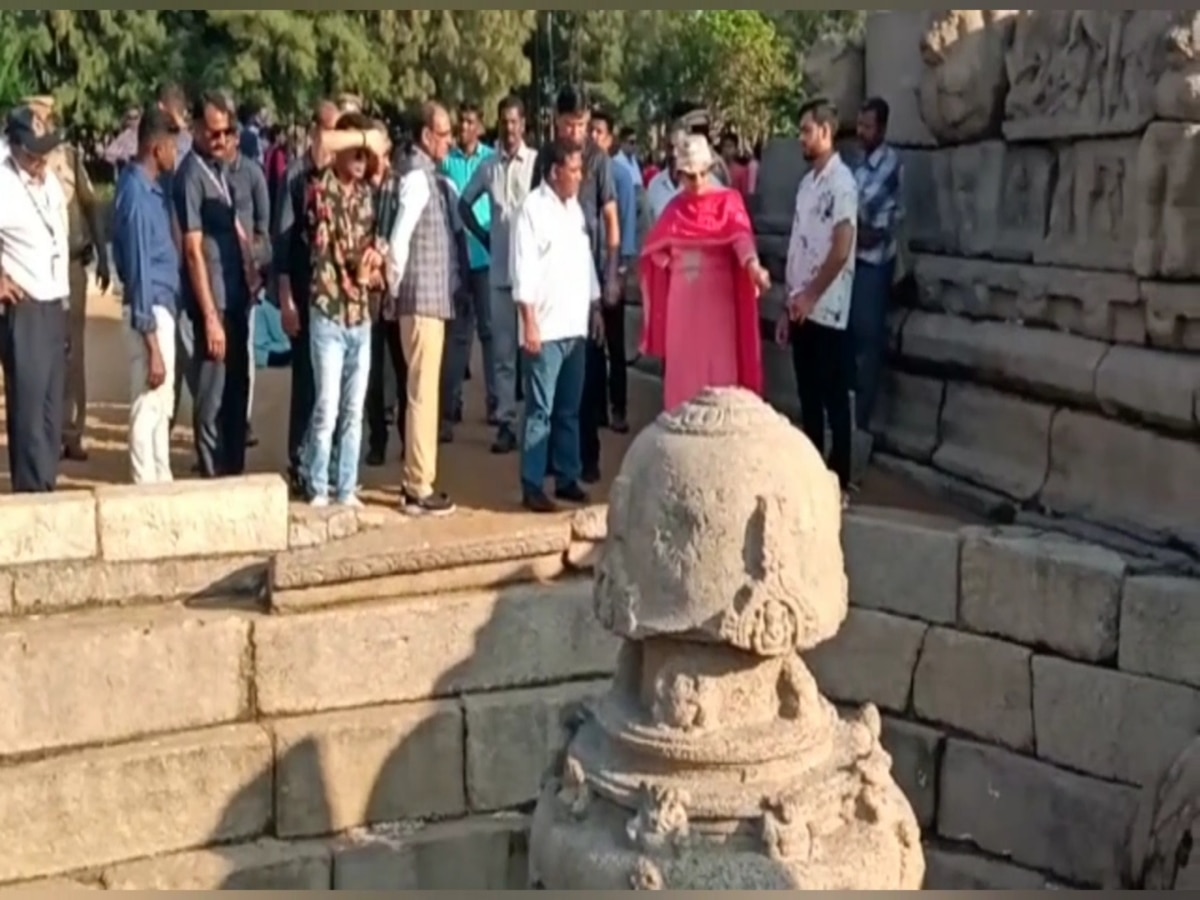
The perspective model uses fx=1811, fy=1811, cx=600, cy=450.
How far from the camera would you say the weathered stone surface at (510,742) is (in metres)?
7.01

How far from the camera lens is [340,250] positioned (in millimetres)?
7719

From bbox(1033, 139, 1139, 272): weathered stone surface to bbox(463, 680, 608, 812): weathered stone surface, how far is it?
2872mm

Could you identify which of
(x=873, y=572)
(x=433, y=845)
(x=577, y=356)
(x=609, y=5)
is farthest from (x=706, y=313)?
(x=609, y=5)

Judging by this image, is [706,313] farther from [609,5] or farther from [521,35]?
[521,35]

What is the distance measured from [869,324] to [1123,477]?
1753 millimetres

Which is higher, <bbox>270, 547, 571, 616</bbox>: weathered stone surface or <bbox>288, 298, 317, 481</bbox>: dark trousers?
<bbox>288, 298, 317, 481</bbox>: dark trousers

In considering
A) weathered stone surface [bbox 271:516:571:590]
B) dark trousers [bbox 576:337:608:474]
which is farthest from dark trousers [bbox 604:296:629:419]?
weathered stone surface [bbox 271:516:571:590]

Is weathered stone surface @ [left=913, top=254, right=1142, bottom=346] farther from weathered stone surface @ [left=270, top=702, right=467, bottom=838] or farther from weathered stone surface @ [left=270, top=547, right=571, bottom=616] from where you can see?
weathered stone surface @ [left=270, top=702, right=467, bottom=838]

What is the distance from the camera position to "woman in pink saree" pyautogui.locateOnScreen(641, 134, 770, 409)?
7953 mm

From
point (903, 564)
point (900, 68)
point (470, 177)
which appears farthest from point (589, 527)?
point (900, 68)

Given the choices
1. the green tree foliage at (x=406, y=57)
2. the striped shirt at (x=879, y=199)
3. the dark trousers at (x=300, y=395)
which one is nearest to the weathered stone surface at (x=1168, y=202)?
the striped shirt at (x=879, y=199)

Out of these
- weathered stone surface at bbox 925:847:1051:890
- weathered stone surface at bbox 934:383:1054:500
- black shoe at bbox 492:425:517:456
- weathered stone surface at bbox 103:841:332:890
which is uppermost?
weathered stone surface at bbox 934:383:1054:500

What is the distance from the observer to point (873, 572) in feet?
24.1

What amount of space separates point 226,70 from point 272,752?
1167 inches
